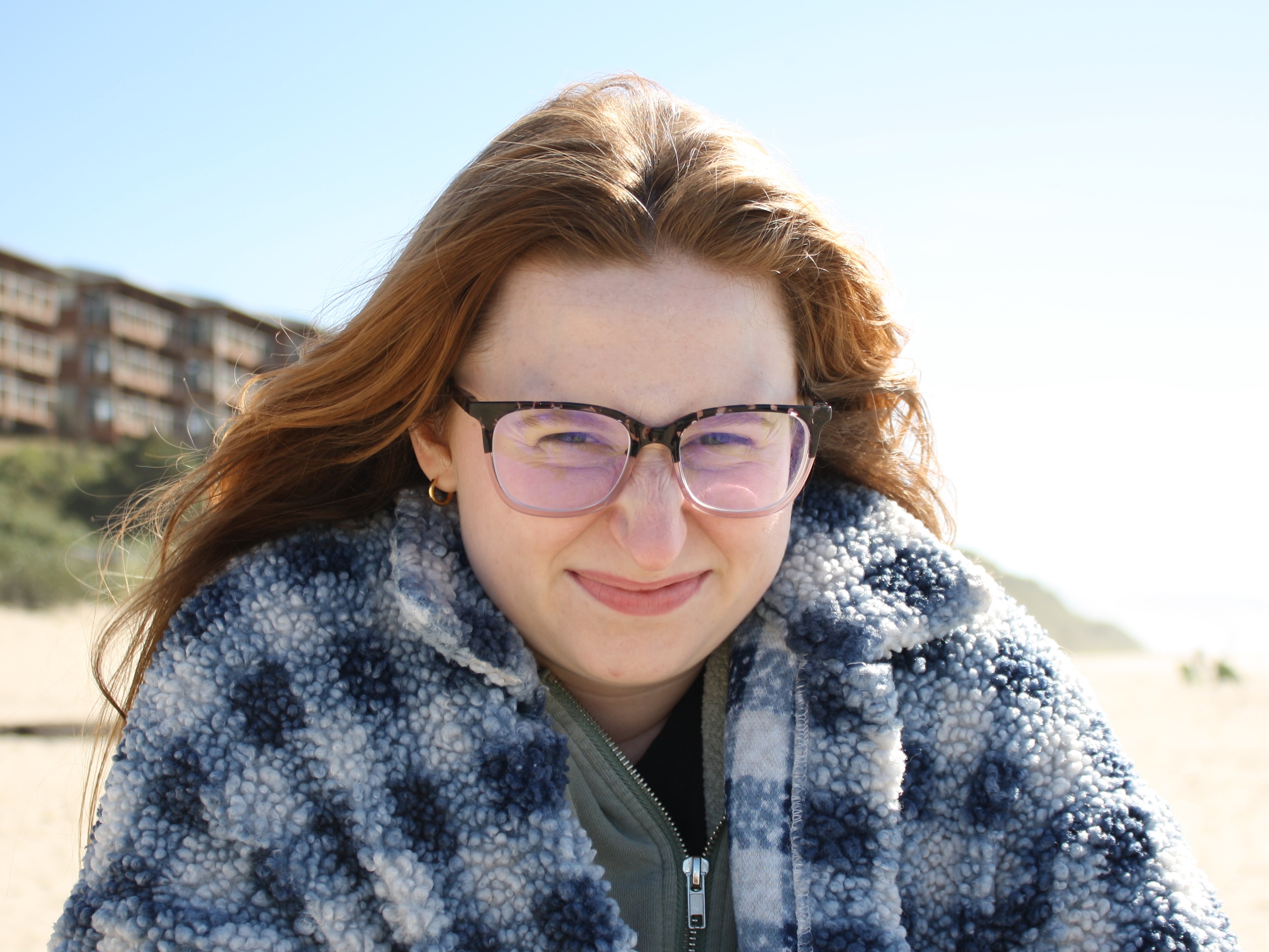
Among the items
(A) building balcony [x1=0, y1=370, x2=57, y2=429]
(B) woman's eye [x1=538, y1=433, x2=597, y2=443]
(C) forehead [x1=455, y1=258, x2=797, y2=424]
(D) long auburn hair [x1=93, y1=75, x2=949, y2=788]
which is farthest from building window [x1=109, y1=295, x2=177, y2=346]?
(B) woman's eye [x1=538, y1=433, x2=597, y2=443]

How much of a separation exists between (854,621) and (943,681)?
0.21 metres

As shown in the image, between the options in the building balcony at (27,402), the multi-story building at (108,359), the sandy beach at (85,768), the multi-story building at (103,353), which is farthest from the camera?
the multi-story building at (108,359)

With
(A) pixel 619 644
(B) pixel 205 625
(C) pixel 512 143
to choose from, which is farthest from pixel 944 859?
(C) pixel 512 143

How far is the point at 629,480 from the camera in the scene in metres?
1.66

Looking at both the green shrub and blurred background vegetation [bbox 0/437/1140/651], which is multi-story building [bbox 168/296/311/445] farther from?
the green shrub

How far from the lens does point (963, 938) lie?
1.80m

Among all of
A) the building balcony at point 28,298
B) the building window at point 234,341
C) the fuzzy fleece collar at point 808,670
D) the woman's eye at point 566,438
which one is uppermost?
the woman's eye at point 566,438

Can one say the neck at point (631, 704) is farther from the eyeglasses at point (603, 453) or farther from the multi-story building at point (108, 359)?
the multi-story building at point (108, 359)

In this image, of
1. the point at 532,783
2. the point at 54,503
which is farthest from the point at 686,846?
the point at 54,503

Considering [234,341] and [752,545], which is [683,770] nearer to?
[752,545]

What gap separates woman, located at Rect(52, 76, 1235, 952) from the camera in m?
1.63

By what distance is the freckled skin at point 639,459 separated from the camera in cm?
165

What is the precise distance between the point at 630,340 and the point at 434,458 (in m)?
0.49

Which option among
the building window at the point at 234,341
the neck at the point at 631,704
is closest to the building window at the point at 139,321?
the building window at the point at 234,341
